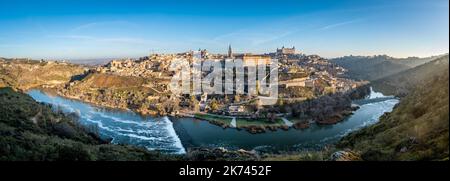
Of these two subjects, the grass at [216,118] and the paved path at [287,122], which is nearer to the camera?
the paved path at [287,122]

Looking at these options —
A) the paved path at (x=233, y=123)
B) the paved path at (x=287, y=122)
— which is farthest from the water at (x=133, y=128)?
the paved path at (x=287, y=122)

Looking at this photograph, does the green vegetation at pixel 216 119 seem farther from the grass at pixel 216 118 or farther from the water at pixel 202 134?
the water at pixel 202 134

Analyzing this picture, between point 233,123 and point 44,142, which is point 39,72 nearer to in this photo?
point 233,123

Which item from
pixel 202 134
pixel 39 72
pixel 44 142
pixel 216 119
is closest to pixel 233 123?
pixel 216 119

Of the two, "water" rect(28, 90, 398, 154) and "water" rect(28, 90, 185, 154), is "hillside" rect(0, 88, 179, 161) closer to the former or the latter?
"water" rect(28, 90, 185, 154)
